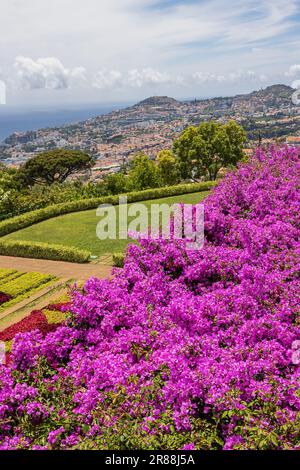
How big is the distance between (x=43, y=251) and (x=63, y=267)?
5.99 ft

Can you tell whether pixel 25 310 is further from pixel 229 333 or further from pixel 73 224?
pixel 73 224

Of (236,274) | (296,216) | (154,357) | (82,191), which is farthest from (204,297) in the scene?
(82,191)

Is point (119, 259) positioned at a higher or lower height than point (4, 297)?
higher

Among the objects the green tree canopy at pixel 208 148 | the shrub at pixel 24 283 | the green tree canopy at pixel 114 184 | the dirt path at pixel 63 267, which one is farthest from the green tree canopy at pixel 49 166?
the shrub at pixel 24 283

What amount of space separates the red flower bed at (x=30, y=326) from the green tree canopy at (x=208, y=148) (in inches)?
1160

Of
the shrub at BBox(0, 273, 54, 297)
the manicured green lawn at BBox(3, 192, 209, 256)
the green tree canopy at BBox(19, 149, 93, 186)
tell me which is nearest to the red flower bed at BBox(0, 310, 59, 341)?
the shrub at BBox(0, 273, 54, 297)

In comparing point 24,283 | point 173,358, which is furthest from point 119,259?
point 173,358

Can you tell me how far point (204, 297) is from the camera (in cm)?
654

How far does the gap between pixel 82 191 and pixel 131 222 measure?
916cm

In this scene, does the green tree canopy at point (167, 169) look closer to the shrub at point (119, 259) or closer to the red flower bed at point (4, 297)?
the shrub at point (119, 259)

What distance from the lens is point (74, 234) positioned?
21750 millimetres

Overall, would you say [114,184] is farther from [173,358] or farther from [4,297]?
[173,358]

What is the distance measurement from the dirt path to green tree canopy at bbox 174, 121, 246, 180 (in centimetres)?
2378

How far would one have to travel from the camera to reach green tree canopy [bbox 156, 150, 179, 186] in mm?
40594
